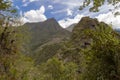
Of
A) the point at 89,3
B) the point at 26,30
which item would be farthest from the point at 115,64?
the point at 26,30

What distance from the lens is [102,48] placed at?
2975 cm

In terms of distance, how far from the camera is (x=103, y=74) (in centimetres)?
2891

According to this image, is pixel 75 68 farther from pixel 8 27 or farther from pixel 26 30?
pixel 8 27

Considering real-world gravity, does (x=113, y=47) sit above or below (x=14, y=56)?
above

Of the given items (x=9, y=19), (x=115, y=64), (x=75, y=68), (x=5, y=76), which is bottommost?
(x=75, y=68)

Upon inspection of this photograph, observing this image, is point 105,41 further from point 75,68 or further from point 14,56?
point 75,68

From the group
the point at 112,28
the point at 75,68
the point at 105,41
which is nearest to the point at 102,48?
the point at 105,41

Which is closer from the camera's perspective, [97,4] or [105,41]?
[97,4]

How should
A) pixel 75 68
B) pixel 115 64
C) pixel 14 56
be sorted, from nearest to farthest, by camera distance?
pixel 115 64 < pixel 14 56 < pixel 75 68

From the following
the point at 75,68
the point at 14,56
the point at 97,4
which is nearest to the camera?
the point at 97,4

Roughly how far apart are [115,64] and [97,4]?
12631mm

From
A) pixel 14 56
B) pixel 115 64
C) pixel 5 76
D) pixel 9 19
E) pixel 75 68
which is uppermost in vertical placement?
pixel 9 19

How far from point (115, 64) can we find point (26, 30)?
56.9 feet

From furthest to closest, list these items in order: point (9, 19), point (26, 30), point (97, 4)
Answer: point (26, 30) → point (9, 19) → point (97, 4)
